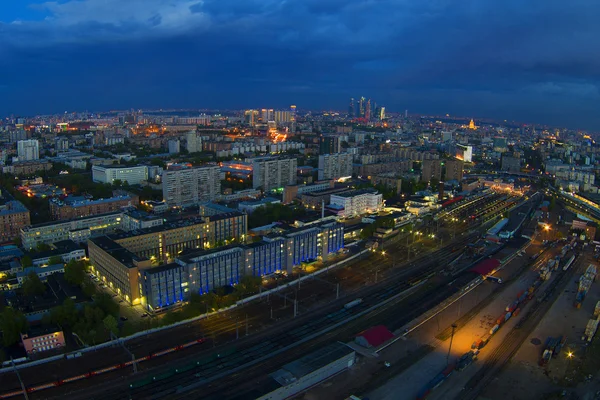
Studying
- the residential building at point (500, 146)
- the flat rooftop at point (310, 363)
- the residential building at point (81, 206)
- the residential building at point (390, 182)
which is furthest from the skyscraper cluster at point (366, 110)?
the flat rooftop at point (310, 363)

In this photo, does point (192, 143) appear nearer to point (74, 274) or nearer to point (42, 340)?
point (74, 274)

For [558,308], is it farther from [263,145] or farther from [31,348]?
[263,145]

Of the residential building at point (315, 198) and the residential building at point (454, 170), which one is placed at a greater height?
the residential building at point (454, 170)

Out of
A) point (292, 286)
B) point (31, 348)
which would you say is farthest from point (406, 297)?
point (31, 348)

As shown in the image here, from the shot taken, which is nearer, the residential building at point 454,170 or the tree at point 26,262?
the tree at point 26,262

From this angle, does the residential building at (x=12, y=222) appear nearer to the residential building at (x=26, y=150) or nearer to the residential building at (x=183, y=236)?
the residential building at (x=183, y=236)
